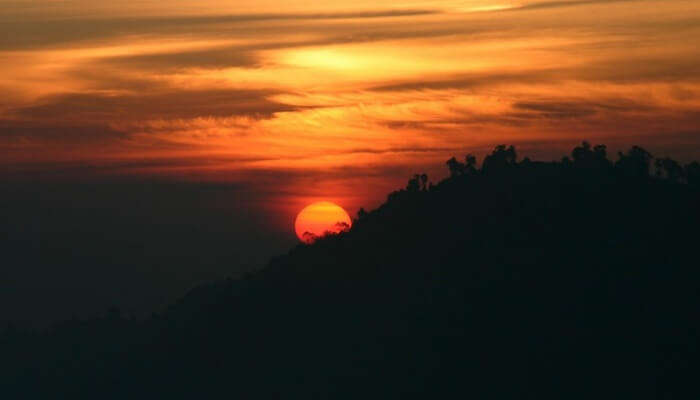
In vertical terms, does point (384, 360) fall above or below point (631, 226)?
below

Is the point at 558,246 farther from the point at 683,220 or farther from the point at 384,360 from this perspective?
the point at 384,360

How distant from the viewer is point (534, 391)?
175375 millimetres

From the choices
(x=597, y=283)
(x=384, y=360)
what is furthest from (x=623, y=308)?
(x=384, y=360)

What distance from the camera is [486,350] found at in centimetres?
18500

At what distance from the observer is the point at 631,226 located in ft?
653

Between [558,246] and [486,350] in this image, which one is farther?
[558,246]

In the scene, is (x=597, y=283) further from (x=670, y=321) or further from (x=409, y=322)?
(x=409, y=322)

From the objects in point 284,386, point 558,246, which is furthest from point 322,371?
point 558,246

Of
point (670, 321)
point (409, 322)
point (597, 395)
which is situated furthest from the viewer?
point (409, 322)

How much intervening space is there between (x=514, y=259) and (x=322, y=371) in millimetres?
30642

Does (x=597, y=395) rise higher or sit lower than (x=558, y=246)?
lower

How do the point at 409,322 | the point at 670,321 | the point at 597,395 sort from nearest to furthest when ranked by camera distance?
1. the point at 597,395
2. the point at 670,321
3. the point at 409,322

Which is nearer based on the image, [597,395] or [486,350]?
[597,395]

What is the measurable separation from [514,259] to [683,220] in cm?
2353
